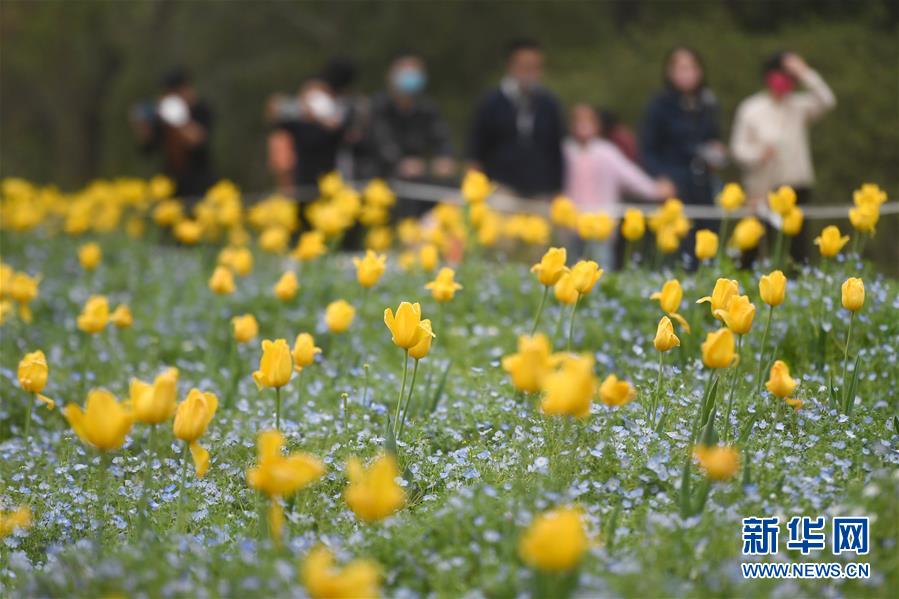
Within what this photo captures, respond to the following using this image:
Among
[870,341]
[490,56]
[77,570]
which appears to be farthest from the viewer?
[490,56]

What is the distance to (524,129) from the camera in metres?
9.50

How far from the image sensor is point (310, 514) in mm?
3705

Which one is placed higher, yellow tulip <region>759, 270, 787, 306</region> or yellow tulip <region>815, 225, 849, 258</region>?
yellow tulip <region>815, 225, 849, 258</region>

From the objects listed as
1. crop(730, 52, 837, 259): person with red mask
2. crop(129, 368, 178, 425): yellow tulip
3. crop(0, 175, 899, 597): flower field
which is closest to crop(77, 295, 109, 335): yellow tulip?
crop(0, 175, 899, 597): flower field

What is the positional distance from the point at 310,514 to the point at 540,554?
1331 millimetres

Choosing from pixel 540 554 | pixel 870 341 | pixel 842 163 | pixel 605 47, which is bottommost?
pixel 540 554

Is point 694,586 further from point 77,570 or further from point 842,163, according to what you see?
point 842,163

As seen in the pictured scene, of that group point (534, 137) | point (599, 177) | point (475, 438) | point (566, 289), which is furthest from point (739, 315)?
point (599, 177)

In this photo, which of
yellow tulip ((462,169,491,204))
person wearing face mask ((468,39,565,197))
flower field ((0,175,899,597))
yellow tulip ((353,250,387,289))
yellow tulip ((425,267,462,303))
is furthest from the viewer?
person wearing face mask ((468,39,565,197))

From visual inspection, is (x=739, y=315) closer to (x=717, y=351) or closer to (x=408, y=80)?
(x=717, y=351)

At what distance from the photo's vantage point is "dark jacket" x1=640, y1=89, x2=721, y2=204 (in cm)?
869

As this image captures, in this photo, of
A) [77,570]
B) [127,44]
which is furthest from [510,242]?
[127,44]

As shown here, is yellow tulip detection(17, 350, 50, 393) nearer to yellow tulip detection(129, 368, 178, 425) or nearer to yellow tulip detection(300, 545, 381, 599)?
yellow tulip detection(129, 368, 178, 425)

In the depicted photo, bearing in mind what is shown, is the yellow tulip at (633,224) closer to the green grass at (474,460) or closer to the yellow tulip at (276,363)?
the green grass at (474,460)
